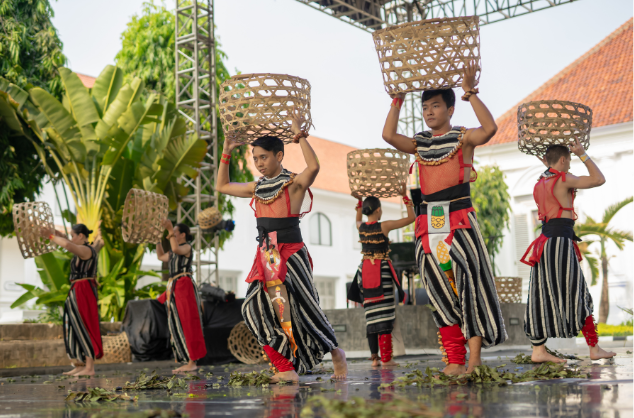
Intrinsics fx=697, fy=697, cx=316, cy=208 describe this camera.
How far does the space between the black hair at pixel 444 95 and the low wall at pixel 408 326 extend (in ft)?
16.9

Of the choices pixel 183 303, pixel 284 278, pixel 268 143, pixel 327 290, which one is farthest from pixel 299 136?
pixel 327 290

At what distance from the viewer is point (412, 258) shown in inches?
406

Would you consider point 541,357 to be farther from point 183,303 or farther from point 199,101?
point 199,101

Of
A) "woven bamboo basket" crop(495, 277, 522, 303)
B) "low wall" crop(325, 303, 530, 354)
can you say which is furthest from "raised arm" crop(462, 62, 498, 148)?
"woven bamboo basket" crop(495, 277, 522, 303)

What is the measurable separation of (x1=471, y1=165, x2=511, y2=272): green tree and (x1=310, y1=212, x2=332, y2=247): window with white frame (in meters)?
8.23

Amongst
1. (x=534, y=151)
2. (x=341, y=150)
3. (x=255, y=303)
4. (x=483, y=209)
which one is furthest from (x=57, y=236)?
(x=341, y=150)

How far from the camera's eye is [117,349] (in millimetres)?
9734

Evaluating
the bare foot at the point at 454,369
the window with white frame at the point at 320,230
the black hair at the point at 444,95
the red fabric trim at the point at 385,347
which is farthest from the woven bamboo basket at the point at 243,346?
the window with white frame at the point at 320,230

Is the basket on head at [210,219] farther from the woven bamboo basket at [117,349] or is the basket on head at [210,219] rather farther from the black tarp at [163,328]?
the woven bamboo basket at [117,349]

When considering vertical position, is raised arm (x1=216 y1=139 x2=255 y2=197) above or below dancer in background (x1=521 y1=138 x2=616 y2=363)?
above

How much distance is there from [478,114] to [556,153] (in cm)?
176

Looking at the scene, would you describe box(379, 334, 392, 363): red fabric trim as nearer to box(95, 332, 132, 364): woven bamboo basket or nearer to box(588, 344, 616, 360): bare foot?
box(588, 344, 616, 360): bare foot

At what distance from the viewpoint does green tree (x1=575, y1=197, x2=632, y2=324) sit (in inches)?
747

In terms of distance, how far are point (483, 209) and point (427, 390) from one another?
63.6 feet
